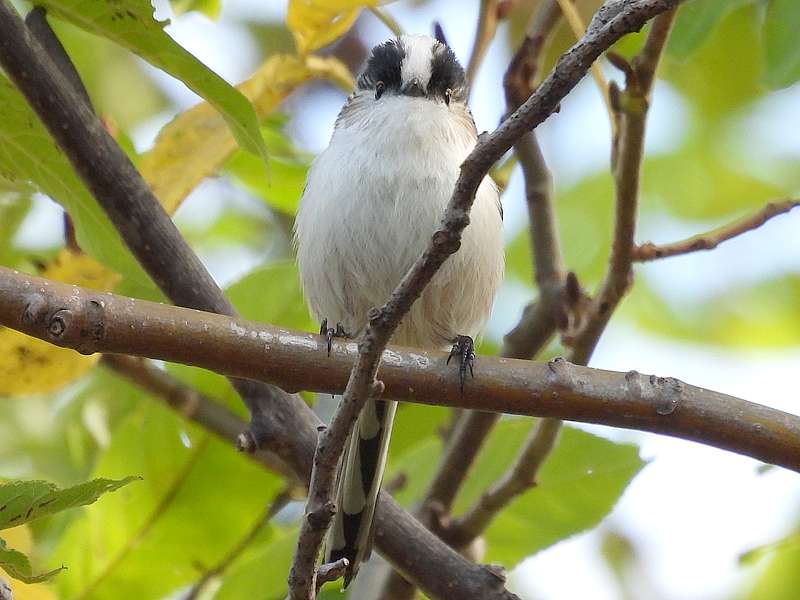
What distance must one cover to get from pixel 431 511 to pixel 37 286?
141cm

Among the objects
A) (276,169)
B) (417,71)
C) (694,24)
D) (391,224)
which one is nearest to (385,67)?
(417,71)

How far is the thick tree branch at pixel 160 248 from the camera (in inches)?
90.1

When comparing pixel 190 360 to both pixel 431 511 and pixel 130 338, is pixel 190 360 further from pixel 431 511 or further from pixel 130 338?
pixel 431 511

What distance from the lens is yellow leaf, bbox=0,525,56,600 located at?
6.43 ft

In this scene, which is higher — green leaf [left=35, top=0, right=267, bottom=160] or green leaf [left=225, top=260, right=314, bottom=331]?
green leaf [left=225, top=260, right=314, bottom=331]

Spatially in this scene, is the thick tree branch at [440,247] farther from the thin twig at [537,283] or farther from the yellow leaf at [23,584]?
the thin twig at [537,283]

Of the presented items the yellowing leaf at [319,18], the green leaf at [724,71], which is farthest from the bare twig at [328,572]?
the green leaf at [724,71]

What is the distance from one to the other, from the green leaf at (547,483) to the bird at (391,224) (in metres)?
0.28

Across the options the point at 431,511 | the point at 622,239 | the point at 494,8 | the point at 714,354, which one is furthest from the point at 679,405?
the point at 714,354

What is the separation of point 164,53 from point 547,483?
1.44 m

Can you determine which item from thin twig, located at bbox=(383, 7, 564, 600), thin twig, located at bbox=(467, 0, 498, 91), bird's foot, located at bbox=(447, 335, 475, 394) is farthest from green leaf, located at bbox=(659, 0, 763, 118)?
bird's foot, located at bbox=(447, 335, 475, 394)

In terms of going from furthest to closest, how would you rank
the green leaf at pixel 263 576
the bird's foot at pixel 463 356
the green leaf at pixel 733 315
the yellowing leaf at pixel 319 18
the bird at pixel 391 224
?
the green leaf at pixel 733 315 → the bird at pixel 391 224 → the yellowing leaf at pixel 319 18 → the green leaf at pixel 263 576 → the bird's foot at pixel 463 356

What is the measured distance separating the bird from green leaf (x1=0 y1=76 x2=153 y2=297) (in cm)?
59

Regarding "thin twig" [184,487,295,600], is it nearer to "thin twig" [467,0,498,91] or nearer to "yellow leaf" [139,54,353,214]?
"yellow leaf" [139,54,353,214]
